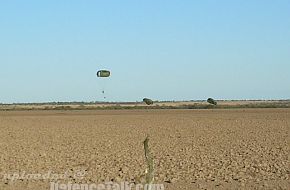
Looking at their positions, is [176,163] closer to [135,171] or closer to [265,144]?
[135,171]

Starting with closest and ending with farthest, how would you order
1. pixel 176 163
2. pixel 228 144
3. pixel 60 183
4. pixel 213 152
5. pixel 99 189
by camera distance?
pixel 99 189
pixel 60 183
pixel 176 163
pixel 213 152
pixel 228 144

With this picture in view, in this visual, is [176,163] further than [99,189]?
Yes

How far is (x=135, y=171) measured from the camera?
18.6 m

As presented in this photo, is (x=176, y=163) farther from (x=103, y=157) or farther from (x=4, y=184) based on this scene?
(x=4, y=184)

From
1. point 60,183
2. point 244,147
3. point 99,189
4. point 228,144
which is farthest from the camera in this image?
point 228,144

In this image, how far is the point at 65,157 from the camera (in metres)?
23.3

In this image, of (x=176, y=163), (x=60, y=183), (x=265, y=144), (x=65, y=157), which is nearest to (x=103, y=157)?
(x=65, y=157)

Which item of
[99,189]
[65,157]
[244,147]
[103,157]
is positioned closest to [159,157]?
[103,157]

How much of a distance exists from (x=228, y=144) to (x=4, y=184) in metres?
14.6

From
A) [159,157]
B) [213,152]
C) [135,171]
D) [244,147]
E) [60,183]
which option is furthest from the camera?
[244,147]

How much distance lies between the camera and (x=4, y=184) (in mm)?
16875

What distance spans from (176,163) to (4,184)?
6.30 metres

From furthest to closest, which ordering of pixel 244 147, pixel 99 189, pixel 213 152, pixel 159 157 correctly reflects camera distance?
pixel 244 147 → pixel 213 152 → pixel 159 157 → pixel 99 189

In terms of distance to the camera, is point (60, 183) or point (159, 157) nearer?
point (60, 183)
